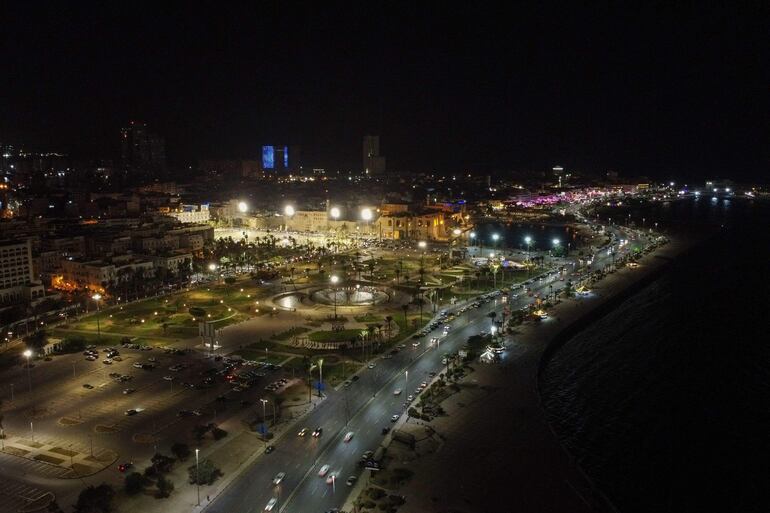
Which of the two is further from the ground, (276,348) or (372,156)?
(372,156)

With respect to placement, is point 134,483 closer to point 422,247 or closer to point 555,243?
point 422,247

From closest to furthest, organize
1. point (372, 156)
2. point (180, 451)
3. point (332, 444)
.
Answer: point (180, 451) → point (332, 444) → point (372, 156)

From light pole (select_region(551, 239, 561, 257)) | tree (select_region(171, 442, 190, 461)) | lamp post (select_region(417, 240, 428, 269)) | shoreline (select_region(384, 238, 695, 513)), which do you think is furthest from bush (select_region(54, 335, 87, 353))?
light pole (select_region(551, 239, 561, 257))

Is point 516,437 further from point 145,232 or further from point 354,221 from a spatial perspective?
point 354,221

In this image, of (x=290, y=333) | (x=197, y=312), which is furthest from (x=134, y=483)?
(x=197, y=312)

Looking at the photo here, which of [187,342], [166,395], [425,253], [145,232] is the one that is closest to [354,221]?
[425,253]
